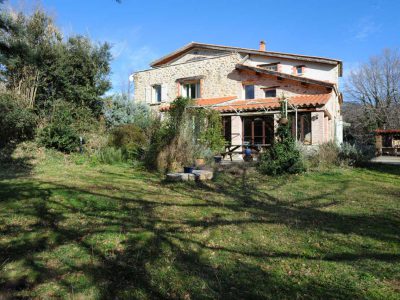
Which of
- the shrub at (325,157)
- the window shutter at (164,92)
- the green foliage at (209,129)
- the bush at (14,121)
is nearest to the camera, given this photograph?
the shrub at (325,157)

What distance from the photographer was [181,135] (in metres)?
11.4

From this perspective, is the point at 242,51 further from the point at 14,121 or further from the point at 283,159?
the point at 14,121

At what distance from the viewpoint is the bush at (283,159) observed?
34.1 ft

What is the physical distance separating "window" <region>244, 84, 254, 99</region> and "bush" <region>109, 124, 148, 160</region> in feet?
27.9

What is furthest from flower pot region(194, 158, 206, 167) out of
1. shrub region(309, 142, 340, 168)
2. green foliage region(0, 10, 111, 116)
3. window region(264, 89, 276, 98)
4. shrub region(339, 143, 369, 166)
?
window region(264, 89, 276, 98)

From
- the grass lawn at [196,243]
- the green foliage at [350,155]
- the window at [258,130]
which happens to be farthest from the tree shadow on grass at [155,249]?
the window at [258,130]

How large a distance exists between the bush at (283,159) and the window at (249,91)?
31.8 feet

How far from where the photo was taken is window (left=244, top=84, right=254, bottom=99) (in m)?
20.2

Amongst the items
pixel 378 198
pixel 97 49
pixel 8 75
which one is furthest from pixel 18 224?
pixel 97 49

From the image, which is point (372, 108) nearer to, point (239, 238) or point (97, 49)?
point (97, 49)

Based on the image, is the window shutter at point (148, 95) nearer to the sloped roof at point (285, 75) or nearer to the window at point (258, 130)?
the sloped roof at point (285, 75)

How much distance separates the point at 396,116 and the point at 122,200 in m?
33.1

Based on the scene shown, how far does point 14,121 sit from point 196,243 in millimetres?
12877

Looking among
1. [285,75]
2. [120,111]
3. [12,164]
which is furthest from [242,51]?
[12,164]
